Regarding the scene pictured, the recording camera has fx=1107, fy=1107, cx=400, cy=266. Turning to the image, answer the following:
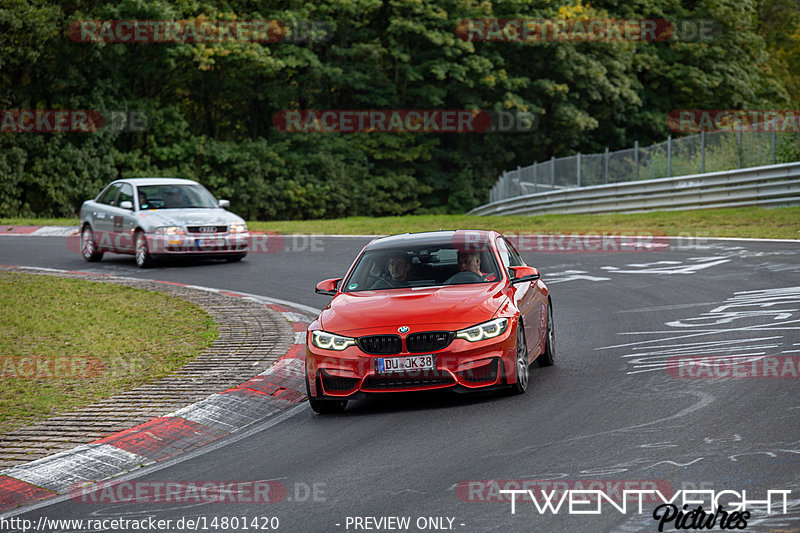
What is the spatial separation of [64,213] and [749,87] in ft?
124

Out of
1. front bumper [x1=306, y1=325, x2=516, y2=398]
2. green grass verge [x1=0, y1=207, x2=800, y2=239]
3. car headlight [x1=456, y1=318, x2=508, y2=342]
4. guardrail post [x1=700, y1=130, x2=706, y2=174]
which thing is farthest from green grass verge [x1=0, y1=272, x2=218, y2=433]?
guardrail post [x1=700, y1=130, x2=706, y2=174]

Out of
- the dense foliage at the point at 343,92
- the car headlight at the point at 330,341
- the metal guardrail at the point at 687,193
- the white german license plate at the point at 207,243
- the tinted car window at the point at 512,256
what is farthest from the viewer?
the dense foliage at the point at 343,92

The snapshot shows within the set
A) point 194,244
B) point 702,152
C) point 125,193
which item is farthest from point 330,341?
point 702,152

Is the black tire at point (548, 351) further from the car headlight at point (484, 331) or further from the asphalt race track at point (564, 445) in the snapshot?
the car headlight at point (484, 331)

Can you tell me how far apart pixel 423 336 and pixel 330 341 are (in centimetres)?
80

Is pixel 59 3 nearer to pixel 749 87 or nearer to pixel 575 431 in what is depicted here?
pixel 749 87

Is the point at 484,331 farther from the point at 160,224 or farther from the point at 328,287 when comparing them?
the point at 160,224

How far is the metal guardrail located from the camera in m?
27.6

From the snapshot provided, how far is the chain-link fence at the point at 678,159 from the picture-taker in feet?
94.2

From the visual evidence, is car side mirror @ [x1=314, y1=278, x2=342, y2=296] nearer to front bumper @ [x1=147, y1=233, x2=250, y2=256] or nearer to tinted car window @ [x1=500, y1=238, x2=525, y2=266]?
tinted car window @ [x1=500, y1=238, x2=525, y2=266]

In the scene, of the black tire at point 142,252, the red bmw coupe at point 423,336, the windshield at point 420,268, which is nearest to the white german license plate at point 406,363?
the red bmw coupe at point 423,336

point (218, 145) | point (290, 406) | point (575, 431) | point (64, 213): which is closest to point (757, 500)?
point (575, 431)

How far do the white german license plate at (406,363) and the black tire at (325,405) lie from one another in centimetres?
49

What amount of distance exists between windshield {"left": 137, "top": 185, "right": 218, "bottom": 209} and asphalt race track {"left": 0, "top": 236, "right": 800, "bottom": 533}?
36.3ft
